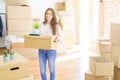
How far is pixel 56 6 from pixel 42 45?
4205mm

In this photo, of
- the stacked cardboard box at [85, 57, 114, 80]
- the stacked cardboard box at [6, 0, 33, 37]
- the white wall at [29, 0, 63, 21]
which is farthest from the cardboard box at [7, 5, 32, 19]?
the stacked cardboard box at [85, 57, 114, 80]

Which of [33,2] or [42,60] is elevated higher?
[33,2]

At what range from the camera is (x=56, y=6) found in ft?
21.4

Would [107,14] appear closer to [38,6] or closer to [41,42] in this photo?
[38,6]

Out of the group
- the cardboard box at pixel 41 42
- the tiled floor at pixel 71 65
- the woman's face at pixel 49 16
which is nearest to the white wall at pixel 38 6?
the tiled floor at pixel 71 65

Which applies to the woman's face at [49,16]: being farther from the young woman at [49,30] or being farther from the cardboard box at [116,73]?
the cardboard box at [116,73]

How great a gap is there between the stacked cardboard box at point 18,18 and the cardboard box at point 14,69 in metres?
3.79

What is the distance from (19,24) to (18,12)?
336mm

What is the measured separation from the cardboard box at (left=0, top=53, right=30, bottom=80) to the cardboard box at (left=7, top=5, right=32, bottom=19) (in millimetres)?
3801

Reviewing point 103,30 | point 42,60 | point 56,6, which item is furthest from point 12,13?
point 42,60

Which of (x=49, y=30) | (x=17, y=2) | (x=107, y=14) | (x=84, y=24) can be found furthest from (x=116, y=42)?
(x=84, y=24)

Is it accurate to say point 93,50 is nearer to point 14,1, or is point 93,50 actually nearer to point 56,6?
point 56,6

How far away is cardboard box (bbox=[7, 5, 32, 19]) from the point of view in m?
5.58

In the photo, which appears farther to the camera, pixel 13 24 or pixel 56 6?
pixel 56 6
